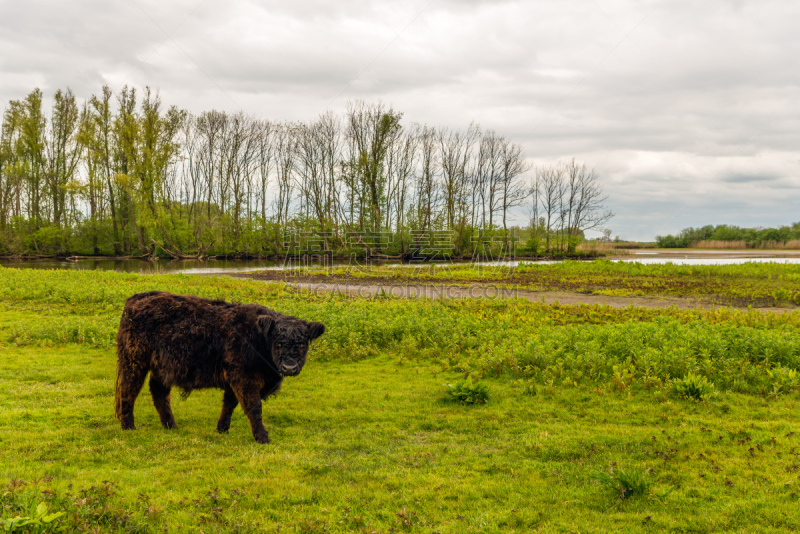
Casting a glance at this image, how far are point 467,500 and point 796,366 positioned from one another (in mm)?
9279

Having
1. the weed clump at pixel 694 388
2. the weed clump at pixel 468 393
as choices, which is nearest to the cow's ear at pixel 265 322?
the weed clump at pixel 468 393

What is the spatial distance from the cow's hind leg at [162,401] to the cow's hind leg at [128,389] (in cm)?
19

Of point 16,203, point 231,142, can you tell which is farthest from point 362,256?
point 16,203

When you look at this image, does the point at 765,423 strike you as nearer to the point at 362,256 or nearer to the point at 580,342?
the point at 580,342

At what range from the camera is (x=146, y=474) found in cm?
538

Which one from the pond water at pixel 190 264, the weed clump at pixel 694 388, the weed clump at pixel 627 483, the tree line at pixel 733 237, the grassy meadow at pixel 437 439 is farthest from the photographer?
the tree line at pixel 733 237

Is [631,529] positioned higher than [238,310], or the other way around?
[238,310]

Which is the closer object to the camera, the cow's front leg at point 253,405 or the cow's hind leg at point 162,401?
the cow's front leg at point 253,405

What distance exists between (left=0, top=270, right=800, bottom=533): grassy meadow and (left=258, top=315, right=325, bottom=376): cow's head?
3.97ft

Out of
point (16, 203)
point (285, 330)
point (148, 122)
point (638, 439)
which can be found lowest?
point (638, 439)

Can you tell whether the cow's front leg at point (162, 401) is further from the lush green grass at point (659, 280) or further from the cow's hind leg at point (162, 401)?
the lush green grass at point (659, 280)

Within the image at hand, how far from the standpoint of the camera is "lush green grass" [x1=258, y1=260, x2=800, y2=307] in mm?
21688

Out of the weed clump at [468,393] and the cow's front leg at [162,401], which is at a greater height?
the cow's front leg at [162,401]

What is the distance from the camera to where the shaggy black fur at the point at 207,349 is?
21.5 feet
